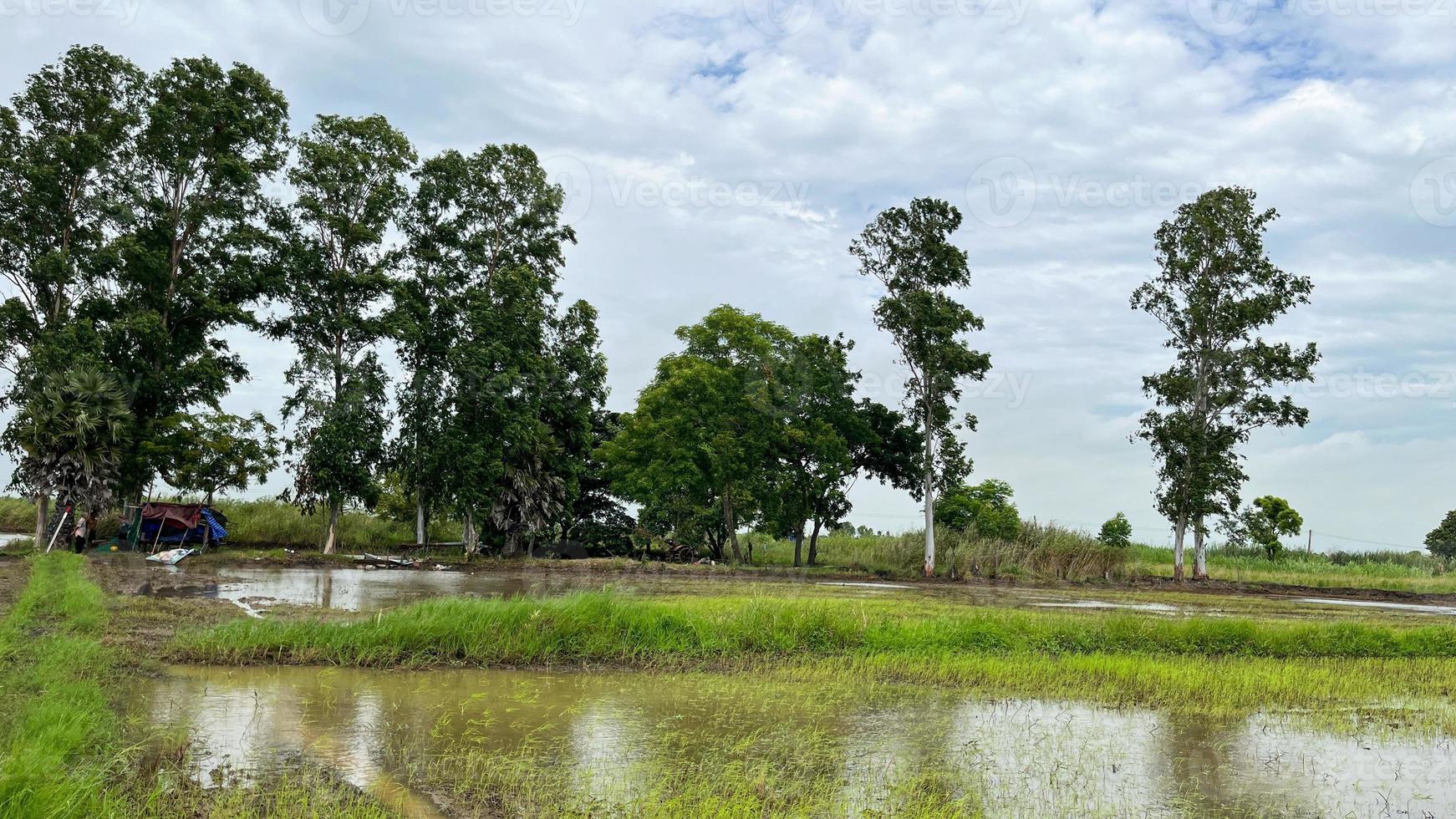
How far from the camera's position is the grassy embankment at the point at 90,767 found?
5.41 meters

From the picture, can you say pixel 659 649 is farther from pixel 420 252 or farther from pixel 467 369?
pixel 420 252

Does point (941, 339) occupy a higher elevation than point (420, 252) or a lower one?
lower

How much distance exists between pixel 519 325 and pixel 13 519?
93.0 feet

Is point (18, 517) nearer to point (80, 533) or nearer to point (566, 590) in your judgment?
point (80, 533)

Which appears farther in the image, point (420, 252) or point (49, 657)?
point (420, 252)

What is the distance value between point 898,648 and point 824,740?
5749 millimetres

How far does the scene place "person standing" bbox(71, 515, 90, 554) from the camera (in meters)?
30.3

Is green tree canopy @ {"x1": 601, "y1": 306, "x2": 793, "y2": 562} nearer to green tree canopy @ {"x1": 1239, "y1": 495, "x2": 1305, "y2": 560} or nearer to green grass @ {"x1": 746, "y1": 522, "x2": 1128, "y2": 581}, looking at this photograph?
green grass @ {"x1": 746, "y1": 522, "x2": 1128, "y2": 581}

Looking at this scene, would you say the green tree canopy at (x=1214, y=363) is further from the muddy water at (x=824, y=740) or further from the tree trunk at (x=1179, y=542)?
the muddy water at (x=824, y=740)

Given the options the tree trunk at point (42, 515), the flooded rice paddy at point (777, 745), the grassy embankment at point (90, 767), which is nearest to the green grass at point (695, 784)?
the flooded rice paddy at point (777, 745)

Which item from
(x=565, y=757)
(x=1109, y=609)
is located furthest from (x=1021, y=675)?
(x=1109, y=609)

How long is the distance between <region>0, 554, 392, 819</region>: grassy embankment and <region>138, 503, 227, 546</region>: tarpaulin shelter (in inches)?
967

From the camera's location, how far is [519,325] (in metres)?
37.0

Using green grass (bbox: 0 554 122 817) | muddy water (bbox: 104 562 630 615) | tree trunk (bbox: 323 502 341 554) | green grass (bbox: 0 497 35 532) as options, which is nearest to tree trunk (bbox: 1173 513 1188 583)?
muddy water (bbox: 104 562 630 615)
